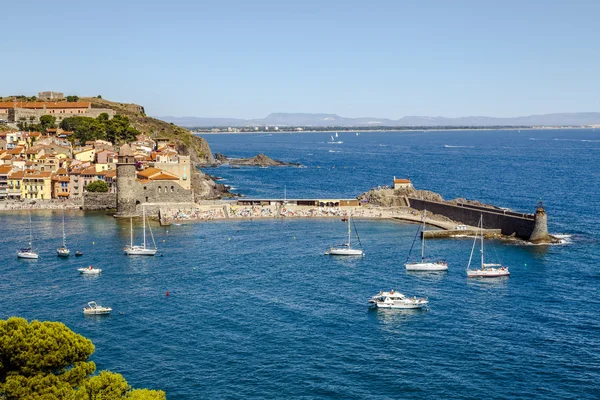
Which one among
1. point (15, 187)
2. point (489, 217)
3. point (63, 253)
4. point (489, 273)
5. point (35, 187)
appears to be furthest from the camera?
point (15, 187)

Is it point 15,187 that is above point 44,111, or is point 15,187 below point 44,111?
below

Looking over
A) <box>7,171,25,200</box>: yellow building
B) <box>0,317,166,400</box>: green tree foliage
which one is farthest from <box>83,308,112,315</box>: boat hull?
<box>7,171,25,200</box>: yellow building

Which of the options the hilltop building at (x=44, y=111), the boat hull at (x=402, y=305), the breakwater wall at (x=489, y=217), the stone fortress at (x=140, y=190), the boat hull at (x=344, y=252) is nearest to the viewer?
the boat hull at (x=402, y=305)

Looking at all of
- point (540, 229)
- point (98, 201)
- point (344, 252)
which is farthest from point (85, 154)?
point (540, 229)

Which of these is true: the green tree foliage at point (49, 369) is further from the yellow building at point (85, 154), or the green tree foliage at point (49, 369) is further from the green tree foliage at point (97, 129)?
the green tree foliage at point (97, 129)

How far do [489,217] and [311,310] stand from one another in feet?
103

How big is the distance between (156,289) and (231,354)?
532 inches

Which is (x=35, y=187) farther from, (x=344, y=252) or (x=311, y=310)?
(x=311, y=310)

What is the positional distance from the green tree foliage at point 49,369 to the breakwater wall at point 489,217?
4633 cm

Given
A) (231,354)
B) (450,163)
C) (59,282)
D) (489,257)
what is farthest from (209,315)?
(450,163)

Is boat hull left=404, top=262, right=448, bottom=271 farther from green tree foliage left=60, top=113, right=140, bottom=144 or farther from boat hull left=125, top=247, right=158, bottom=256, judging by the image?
green tree foliage left=60, top=113, right=140, bottom=144

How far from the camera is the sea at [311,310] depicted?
31.6m

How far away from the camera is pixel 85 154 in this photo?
102m

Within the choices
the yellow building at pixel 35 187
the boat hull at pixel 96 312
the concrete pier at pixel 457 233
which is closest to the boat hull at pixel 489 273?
the concrete pier at pixel 457 233
